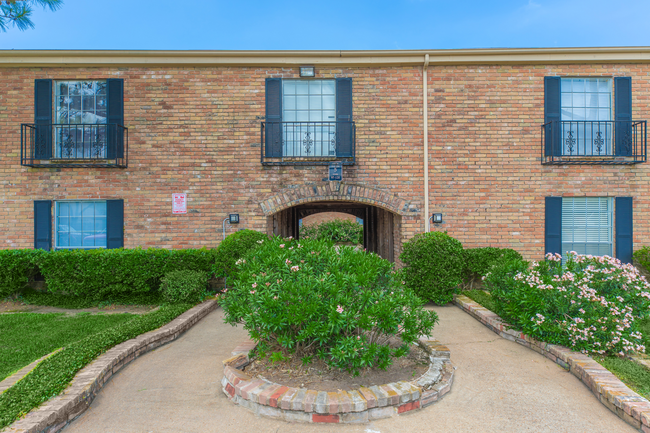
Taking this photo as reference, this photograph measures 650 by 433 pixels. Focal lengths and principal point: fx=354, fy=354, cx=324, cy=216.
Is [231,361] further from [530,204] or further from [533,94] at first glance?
[533,94]

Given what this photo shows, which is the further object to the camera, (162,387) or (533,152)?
(533,152)

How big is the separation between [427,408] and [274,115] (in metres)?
6.46

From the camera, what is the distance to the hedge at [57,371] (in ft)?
9.26

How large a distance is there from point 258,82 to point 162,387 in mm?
A: 6314

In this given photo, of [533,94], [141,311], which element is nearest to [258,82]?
[141,311]

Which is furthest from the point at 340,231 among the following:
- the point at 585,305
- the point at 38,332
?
the point at 585,305

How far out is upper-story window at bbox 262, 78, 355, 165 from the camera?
25.5 feet

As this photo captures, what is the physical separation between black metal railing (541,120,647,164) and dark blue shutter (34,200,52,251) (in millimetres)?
10838

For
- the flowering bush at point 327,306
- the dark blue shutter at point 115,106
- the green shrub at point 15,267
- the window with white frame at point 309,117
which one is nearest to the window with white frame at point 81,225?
the green shrub at point 15,267

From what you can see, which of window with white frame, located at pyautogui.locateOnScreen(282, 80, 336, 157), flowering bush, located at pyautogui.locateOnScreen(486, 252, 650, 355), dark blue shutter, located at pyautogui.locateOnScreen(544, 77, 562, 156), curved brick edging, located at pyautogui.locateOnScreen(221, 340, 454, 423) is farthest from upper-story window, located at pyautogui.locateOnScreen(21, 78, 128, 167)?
dark blue shutter, located at pyautogui.locateOnScreen(544, 77, 562, 156)

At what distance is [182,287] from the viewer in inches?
250

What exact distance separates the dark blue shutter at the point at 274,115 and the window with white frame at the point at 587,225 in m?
6.44

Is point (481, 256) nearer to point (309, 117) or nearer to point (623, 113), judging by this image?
point (623, 113)

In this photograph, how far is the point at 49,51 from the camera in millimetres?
7477
